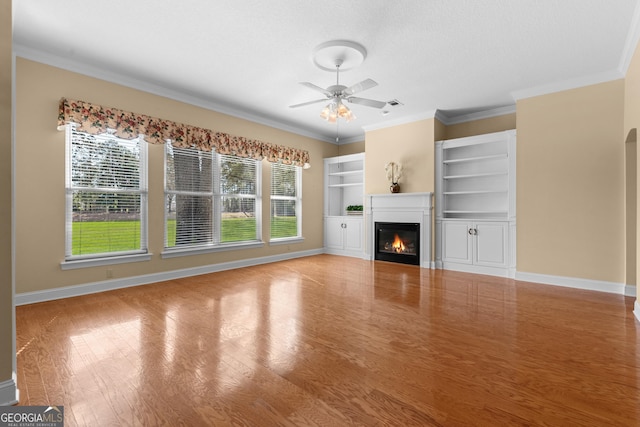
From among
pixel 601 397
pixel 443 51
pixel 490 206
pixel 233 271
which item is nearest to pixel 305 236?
pixel 233 271

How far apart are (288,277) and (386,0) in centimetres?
388

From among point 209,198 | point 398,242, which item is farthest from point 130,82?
point 398,242

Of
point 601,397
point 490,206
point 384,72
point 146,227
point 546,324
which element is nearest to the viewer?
point 601,397

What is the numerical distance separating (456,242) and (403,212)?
1.15 metres

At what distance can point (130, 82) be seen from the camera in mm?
4305

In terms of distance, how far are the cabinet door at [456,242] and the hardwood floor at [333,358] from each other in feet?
4.91

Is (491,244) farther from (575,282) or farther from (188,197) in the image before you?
(188,197)

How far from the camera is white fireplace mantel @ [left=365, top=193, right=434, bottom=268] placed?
587 centimetres

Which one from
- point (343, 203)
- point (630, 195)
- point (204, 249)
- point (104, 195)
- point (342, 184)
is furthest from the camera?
point (343, 203)

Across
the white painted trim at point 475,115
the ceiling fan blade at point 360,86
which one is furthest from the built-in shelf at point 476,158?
the ceiling fan blade at point 360,86

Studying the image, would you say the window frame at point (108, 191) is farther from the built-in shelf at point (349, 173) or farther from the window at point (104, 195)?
the built-in shelf at point (349, 173)

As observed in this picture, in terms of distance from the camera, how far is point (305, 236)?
715 cm

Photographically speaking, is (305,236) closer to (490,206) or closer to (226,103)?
(226,103)

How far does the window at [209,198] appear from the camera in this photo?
4.88 m
